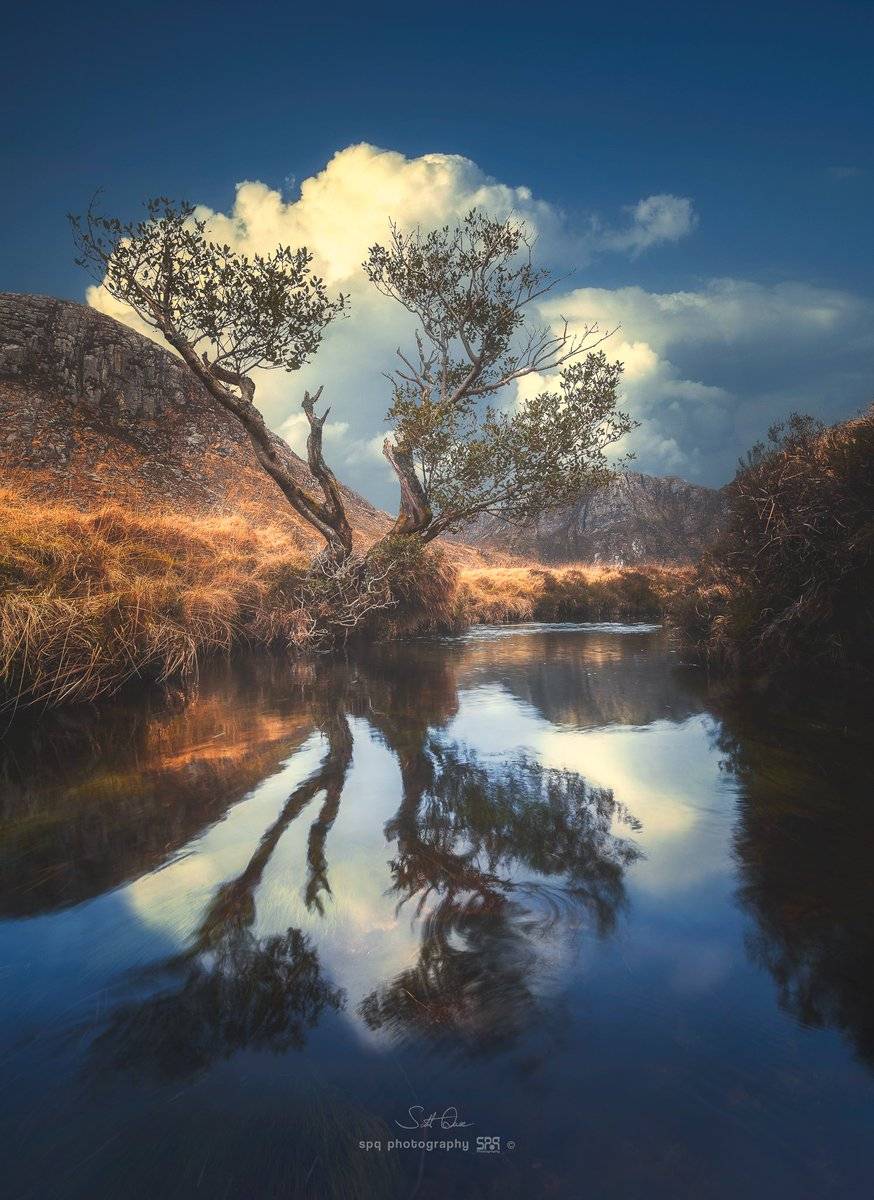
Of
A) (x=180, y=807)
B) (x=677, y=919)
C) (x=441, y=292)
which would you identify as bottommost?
(x=677, y=919)

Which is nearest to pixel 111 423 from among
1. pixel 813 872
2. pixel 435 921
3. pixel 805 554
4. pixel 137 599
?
pixel 137 599

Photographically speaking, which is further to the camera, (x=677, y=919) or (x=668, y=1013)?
(x=677, y=919)

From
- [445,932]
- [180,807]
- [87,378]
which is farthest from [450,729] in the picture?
[87,378]

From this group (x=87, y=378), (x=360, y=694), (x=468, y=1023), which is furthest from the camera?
(x=87, y=378)

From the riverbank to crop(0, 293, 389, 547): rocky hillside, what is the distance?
1145 centimetres

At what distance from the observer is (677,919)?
375 cm

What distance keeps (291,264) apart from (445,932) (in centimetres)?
1586

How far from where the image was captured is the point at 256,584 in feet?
52.9

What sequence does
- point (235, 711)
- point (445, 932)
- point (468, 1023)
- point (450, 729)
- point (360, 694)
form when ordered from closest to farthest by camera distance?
point (468, 1023), point (445, 932), point (450, 729), point (235, 711), point (360, 694)

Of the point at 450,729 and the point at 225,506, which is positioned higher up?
the point at 225,506

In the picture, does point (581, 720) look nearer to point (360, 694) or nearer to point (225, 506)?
point (360, 694)

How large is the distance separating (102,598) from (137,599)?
0.68 meters

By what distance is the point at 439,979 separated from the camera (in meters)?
3.17

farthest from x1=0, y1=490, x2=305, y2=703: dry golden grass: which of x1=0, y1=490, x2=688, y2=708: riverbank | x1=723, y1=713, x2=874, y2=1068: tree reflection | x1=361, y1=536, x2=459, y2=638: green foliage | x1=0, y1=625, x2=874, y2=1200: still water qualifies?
x1=723, y1=713, x2=874, y2=1068: tree reflection
